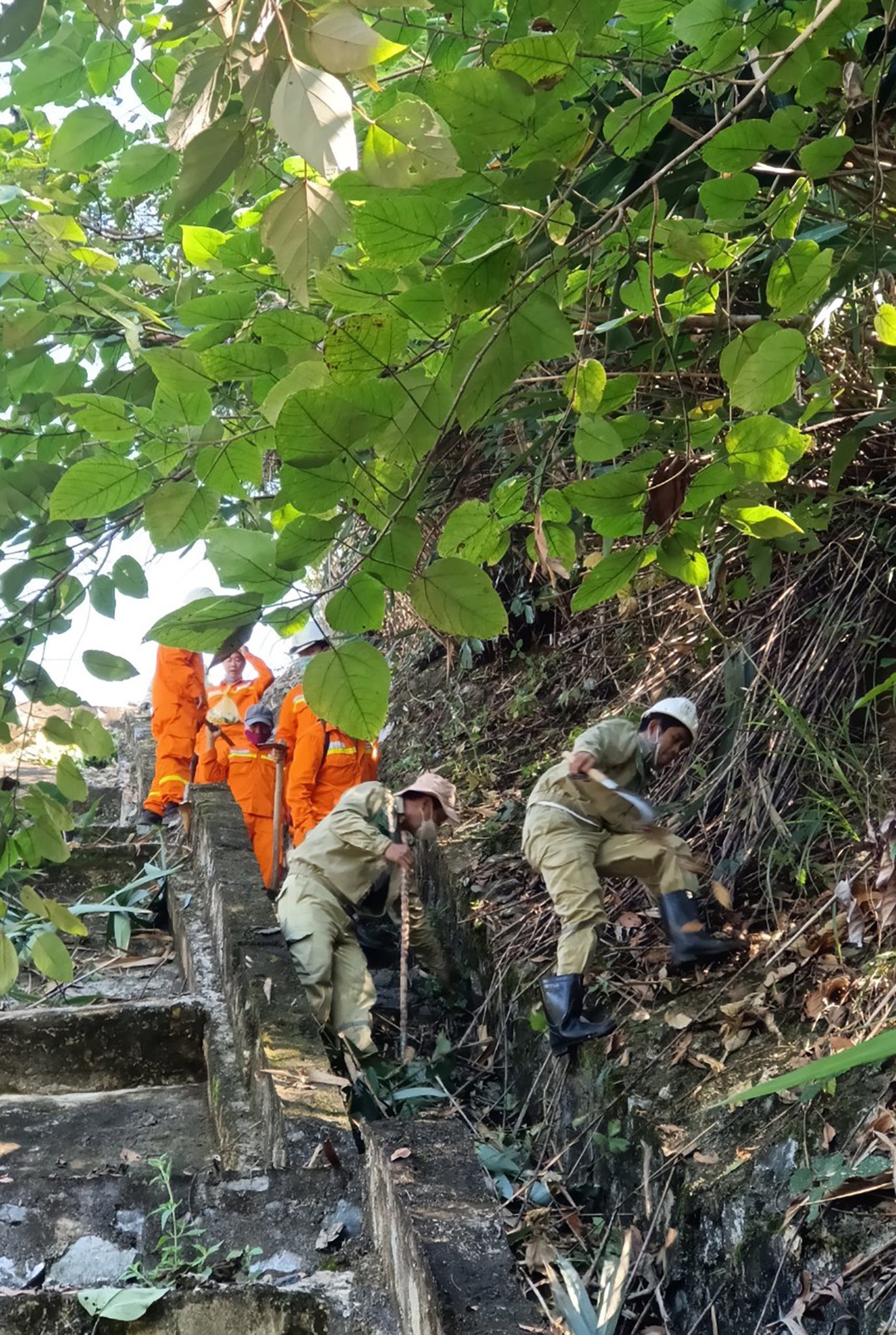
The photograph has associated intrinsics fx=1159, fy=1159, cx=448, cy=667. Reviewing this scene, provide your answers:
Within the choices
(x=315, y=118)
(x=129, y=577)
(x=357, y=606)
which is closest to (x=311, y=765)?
(x=129, y=577)

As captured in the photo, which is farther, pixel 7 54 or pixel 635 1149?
pixel 635 1149

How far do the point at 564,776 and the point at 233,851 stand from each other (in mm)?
1682

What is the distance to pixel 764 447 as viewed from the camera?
2.15m

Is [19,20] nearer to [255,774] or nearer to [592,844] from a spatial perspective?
[592,844]

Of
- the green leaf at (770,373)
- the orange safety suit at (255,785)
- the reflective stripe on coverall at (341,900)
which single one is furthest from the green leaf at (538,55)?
the orange safety suit at (255,785)

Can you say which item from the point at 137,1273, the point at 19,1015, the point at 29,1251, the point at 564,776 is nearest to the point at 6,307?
the point at 137,1273

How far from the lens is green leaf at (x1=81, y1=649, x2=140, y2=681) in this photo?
2.14 metres

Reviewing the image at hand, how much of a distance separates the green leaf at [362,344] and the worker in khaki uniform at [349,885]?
15.0ft

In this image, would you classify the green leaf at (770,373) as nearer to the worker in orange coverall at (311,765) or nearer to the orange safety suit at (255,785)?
the worker in orange coverall at (311,765)

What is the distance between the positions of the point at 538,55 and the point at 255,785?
6685 millimetres

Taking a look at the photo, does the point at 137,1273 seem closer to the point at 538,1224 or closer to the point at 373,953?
the point at 538,1224

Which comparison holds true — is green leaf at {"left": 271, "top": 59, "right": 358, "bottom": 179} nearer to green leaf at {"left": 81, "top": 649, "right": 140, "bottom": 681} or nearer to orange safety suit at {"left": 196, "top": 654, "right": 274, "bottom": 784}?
green leaf at {"left": 81, "top": 649, "right": 140, "bottom": 681}

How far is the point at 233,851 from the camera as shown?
5480mm

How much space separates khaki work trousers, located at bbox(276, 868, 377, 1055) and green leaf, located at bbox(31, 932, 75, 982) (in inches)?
137
